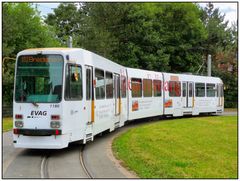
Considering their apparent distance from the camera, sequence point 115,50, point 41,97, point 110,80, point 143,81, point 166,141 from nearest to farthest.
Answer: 1. point 41,97
2. point 166,141
3. point 110,80
4. point 143,81
5. point 115,50

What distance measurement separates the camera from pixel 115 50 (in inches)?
A: 1748

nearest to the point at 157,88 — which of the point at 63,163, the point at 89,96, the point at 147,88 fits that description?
the point at 147,88

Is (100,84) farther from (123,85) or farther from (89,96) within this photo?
(123,85)

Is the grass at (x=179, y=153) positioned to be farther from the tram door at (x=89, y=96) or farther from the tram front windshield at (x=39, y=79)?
the tram front windshield at (x=39, y=79)

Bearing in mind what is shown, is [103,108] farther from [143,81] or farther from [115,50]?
[115,50]

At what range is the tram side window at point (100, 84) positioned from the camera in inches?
594

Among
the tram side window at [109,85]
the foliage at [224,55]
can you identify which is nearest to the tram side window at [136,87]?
the tram side window at [109,85]

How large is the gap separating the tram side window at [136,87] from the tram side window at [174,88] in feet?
15.2

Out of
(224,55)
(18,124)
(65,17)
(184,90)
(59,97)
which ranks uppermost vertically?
(65,17)

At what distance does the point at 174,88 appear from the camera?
29344mm

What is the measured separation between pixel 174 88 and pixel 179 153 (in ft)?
54.6

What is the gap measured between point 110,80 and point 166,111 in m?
11.6

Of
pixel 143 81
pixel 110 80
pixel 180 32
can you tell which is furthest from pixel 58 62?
pixel 180 32

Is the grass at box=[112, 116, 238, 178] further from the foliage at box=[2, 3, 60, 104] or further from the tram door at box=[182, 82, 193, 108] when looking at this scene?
the foliage at box=[2, 3, 60, 104]
